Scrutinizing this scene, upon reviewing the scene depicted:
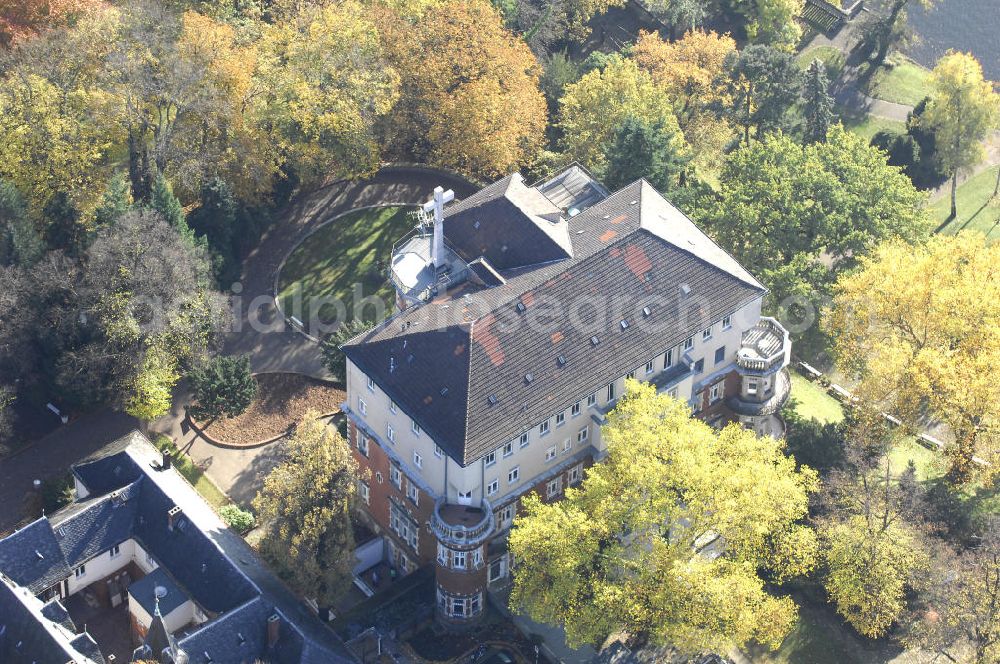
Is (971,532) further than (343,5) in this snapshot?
No

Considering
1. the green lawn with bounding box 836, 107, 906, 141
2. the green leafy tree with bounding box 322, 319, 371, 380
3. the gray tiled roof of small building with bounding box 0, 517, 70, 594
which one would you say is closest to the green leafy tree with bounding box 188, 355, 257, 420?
the green leafy tree with bounding box 322, 319, 371, 380

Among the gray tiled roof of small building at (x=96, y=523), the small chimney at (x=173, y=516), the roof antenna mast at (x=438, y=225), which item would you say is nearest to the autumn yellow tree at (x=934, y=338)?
the roof antenna mast at (x=438, y=225)

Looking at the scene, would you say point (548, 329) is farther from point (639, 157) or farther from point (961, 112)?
point (961, 112)

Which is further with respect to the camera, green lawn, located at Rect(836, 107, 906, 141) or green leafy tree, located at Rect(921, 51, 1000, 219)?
green lawn, located at Rect(836, 107, 906, 141)

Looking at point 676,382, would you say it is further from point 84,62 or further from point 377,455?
point 84,62

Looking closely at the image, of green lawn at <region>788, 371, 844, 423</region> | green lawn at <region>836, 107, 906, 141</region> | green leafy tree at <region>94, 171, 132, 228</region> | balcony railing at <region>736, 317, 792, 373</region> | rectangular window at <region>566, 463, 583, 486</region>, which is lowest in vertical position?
green lawn at <region>788, 371, 844, 423</region>

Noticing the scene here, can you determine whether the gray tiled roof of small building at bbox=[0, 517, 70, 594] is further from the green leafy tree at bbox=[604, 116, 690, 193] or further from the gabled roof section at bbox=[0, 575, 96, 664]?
the green leafy tree at bbox=[604, 116, 690, 193]

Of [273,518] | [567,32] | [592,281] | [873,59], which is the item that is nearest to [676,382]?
[592,281]
